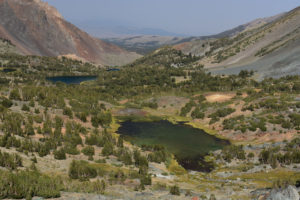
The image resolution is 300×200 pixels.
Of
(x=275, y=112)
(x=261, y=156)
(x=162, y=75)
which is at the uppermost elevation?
(x=162, y=75)

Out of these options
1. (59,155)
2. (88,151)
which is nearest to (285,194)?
(59,155)

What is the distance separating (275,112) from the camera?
63.9 metres

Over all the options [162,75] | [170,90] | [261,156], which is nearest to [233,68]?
[162,75]

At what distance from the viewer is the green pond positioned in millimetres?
47050

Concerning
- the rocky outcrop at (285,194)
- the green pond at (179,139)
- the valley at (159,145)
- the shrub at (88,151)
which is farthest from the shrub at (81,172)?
the green pond at (179,139)

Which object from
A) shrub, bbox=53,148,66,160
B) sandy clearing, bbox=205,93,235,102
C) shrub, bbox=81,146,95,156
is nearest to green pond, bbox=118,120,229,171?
shrub, bbox=81,146,95,156

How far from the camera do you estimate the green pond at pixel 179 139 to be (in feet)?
154

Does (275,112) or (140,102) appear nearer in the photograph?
(275,112)

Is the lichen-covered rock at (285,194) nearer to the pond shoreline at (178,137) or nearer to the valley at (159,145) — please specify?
the valley at (159,145)

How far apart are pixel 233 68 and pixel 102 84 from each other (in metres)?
78.9

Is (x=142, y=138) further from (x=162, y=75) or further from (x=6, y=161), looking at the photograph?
(x=162, y=75)

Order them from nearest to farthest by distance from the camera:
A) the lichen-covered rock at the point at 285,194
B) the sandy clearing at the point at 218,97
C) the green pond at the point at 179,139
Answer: the lichen-covered rock at the point at 285,194 → the green pond at the point at 179,139 → the sandy clearing at the point at 218,97

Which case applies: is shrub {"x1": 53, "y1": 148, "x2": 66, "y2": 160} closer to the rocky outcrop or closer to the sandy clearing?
the rocky outcrop

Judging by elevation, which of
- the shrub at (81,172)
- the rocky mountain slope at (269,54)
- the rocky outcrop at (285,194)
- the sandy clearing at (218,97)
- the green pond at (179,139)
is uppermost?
the rocky mountain slope at (269,54)
